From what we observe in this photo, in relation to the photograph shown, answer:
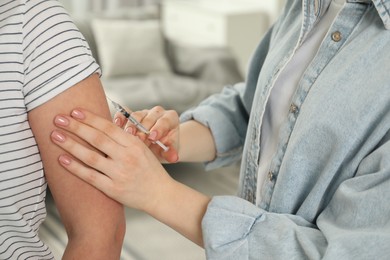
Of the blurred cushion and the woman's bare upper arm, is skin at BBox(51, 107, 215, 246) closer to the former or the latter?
the woman's bare upper arm

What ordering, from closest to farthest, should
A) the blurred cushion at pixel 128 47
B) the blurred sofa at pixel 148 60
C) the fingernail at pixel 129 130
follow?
1. the fingernail at pixel 129 130
2. the blurred sofa at pixel 148 60
3. the blurred cushion at pixel 128 47

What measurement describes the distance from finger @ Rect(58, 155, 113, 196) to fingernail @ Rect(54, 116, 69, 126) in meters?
0.05

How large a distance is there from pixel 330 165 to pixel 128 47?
9.93 feet

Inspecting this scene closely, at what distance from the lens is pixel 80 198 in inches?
41.3

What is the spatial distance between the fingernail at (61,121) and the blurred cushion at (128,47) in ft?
9.57

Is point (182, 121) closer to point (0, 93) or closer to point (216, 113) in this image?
point (216, 113)

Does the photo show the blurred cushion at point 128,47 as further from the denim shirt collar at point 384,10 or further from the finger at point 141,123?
the denim shirt collar at point 384,10

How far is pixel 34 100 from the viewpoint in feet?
3.24

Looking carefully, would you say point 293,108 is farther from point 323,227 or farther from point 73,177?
point 73,177

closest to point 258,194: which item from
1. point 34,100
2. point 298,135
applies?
point 298,135

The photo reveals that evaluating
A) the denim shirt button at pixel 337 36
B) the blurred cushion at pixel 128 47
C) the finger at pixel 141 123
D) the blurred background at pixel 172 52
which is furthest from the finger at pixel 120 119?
the blurred cushion at pixel 128 47

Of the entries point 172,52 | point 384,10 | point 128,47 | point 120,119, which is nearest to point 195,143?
point 120,119

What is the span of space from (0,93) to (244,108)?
65 centimetres

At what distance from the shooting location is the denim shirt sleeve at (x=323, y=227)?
3.07 ft
